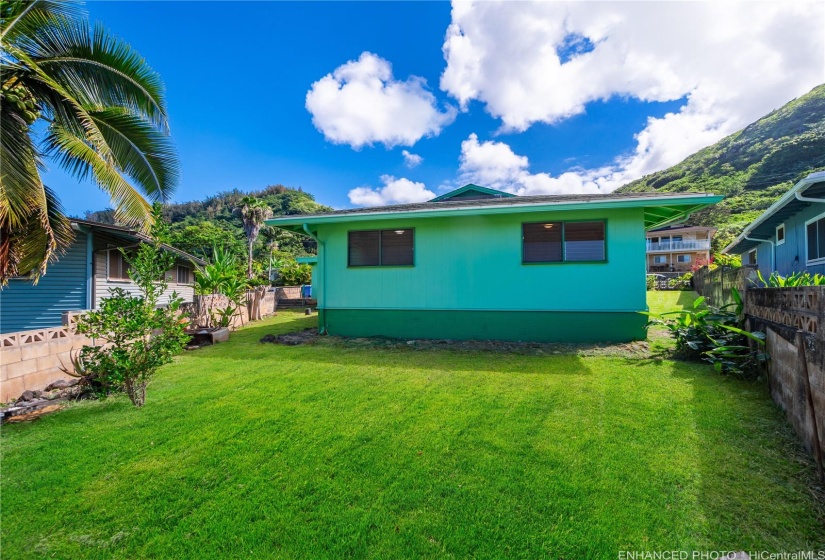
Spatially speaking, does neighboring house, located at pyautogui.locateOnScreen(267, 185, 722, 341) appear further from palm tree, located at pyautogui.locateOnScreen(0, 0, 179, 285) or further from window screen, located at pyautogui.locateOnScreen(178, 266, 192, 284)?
window screen, located at pyautogui.locateOnScreen(178, 266, 192, 284)

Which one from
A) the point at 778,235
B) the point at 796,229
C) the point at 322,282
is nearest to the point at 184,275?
the point at 322,282

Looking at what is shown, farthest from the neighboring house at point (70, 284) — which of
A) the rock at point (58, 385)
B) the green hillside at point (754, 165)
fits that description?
the green hillside at point (754, 165)

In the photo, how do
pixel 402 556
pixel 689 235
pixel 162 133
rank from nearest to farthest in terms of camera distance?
1. pixel 402 556
2. pixel 162 133
3. pixel 689 235

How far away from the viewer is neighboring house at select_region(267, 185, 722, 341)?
6570 mm

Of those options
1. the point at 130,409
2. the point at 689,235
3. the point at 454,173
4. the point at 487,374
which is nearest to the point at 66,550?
the point at 130,409

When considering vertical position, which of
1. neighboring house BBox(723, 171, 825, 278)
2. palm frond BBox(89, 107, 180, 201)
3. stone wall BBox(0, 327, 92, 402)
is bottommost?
stone wall BBox(0, 327, 92, 402)

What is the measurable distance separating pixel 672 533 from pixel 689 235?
164 ft

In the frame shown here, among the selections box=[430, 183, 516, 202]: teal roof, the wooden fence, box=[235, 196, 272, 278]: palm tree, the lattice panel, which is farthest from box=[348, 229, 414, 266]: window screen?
box=[235, 196, 272, 278]: palm tree

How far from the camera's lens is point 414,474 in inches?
96.0

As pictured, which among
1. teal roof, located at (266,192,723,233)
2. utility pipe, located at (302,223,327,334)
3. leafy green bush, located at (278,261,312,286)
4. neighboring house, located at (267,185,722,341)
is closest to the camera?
teal roof, located at (266,192,723,233)

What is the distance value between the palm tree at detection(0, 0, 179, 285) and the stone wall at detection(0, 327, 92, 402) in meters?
1.37

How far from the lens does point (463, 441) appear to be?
2.91 meters

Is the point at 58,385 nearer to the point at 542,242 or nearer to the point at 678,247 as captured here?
the point at 542,242

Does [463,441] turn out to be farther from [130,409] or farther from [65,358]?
[65,358]
